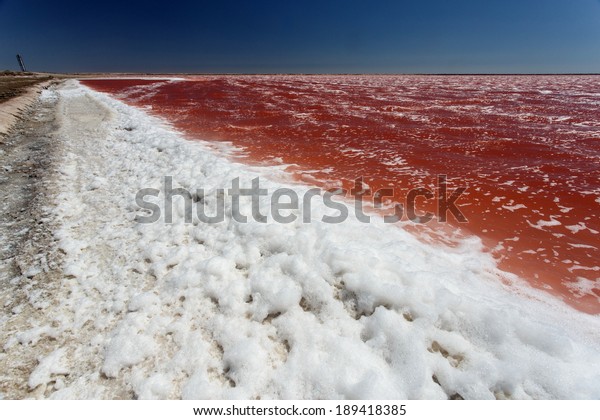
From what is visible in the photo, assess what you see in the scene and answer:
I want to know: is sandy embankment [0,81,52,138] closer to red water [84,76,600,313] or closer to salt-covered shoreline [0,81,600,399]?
red water [84,76,600,313]

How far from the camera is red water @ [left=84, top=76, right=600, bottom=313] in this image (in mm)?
4371

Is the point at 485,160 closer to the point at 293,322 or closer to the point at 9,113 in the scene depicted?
the point at 293,322

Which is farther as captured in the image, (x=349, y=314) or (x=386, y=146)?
(x=386, y=146)

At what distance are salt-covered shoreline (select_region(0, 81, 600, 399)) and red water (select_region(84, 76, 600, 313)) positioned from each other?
2.66ft

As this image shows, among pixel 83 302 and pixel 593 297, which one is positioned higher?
pixel 593 297

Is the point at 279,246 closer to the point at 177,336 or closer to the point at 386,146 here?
the point at 177,336

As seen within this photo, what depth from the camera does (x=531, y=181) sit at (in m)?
6.84

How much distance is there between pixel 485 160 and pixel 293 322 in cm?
777

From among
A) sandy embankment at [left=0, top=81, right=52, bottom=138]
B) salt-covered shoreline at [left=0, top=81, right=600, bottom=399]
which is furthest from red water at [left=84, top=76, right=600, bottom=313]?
sandy embankment at [left=0, top=81, right=52, bottom=138]

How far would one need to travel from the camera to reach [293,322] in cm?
319

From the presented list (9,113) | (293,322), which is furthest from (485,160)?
(9,113)

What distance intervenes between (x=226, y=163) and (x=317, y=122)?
7.59 meters

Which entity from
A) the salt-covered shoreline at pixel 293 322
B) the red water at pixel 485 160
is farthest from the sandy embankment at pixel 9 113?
the salt-covered shoreline at pixel 293 322
